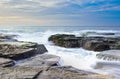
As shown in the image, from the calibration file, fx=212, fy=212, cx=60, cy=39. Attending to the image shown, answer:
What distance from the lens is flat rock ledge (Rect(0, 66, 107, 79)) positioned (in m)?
4.30

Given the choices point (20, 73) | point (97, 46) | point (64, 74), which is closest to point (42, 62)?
point (20, 73)

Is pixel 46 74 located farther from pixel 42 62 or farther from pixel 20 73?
pixel 42 62

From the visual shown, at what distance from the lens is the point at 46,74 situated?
14.7ft

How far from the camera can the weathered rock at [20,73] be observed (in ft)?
14.0

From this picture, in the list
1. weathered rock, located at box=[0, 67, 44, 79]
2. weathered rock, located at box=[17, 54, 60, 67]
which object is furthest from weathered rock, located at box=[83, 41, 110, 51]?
weathered rock, located at box=[0, 67, 44, 79]

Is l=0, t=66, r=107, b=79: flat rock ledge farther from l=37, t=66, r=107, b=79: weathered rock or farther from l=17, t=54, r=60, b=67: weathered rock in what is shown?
l=17, t=54, r=60, b=67: weathered rock

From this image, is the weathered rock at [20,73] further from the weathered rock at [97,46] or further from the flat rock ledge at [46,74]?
the weathered rock at [97,46]

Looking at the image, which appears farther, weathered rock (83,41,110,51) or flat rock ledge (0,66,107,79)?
weathered rock (83,41,110,51)

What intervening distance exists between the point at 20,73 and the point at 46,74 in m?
0.56

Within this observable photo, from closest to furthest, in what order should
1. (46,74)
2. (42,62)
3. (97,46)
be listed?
1. (46,74)
2. (42,62)
3. (97,46)

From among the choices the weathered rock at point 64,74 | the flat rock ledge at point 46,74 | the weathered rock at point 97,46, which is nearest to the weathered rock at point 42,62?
the flat rock ledge at point 46,74

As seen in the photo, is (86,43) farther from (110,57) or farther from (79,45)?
(110,57)

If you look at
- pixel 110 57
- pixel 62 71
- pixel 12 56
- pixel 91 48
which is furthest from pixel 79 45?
pixel 62 71

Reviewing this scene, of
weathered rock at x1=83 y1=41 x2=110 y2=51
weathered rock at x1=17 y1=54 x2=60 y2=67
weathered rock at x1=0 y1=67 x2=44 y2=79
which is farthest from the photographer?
weathered rock at x1=83 y1=41 x2=110 y2=51
